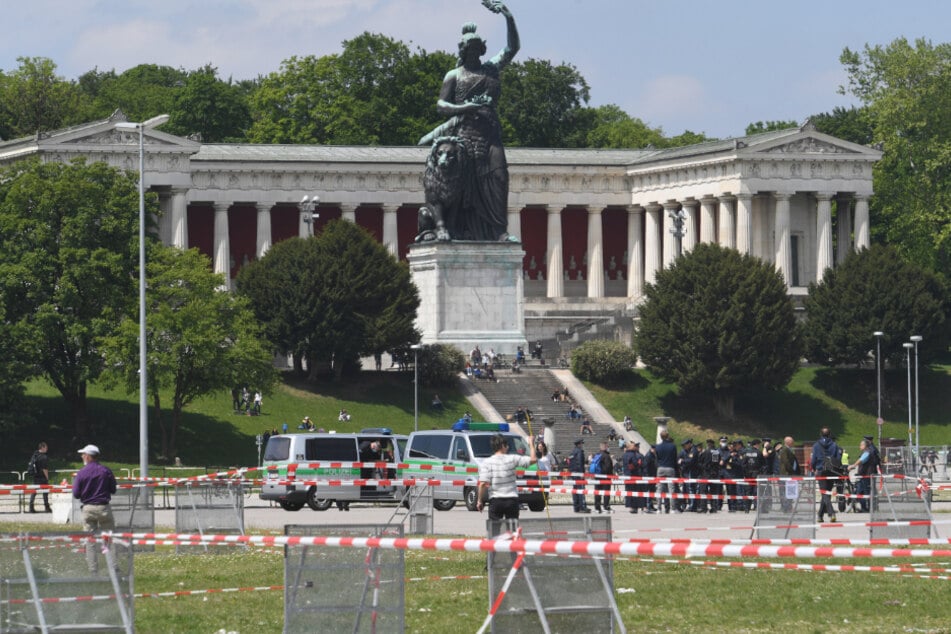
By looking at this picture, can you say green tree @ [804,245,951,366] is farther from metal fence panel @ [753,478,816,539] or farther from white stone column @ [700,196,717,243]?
metal fence panel @ [753,478,816,539]

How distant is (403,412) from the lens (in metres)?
89.3

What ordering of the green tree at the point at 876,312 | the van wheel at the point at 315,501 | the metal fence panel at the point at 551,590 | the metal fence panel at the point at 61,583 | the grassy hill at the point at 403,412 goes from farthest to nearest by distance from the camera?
the green tree at the point at 876,312 → the grassy hill at the point at 403,412 → the van wheel at the point at 315,501 → the metal fence panel at the point at 61,583 → the metal fence panel at the point at 551,590

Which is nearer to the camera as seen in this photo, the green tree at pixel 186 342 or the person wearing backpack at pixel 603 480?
the person wearing backpack at pixel 603 480

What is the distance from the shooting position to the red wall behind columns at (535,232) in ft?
441

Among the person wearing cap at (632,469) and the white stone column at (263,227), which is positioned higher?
the white stone column at (263,227)

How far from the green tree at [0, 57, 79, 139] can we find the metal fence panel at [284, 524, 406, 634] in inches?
4669

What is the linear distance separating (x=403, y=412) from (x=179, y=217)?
32.9 metres

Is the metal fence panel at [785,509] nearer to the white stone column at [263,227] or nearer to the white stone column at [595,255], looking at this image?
the white stone column at [263,227]

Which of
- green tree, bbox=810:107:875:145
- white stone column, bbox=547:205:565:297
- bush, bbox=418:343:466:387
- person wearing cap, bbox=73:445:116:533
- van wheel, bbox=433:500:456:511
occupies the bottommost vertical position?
van wheel, bbox=433:500:456:511

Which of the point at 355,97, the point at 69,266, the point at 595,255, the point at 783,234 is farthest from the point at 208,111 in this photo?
the point at 69,266

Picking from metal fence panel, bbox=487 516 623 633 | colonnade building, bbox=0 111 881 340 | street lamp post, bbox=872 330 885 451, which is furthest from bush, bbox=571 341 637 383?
metal fence panel, bbox=487 516 623 633

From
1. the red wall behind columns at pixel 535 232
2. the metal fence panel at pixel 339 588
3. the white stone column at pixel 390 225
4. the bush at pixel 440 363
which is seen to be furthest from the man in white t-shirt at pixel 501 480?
the red wall behind columns at pixel 535 232

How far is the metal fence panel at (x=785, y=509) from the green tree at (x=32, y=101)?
343ft

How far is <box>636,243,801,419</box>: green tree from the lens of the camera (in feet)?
310
